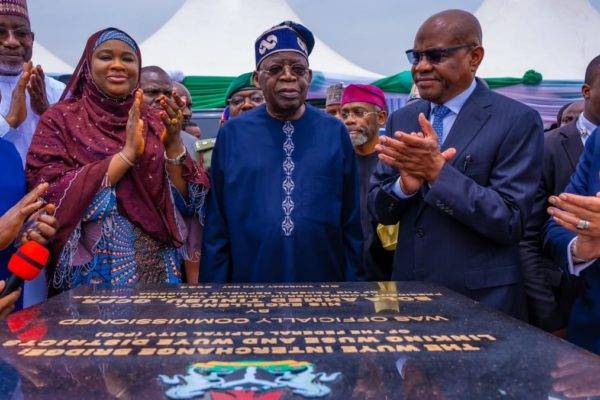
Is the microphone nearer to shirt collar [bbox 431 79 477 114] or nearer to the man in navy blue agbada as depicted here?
the man in navy blue agbada

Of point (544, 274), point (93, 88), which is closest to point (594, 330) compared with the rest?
point (544, 274)

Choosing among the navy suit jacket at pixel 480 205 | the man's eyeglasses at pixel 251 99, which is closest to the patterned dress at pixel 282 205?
the navy suit jacket at pixel 480 205

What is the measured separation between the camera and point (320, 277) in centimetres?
276

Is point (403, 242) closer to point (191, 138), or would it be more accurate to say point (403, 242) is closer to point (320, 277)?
point (320, 277)

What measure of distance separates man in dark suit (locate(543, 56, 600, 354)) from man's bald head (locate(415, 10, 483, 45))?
2.14 ft

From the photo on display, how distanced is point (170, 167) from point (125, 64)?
0.51m

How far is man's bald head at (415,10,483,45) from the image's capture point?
2426 millimetres

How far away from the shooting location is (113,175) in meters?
2.50

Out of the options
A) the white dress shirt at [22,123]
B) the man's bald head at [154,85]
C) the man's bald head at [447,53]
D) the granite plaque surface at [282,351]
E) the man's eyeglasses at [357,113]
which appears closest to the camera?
the granite plaque surface at [282,351]

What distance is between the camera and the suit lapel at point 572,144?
128 inches

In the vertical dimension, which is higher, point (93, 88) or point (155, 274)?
point (93, 88)

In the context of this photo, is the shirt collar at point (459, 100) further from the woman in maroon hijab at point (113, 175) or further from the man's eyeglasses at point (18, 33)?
the man's eyeglasses at point (18, 33)

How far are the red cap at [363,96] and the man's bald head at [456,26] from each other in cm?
206

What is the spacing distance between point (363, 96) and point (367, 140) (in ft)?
1.57
